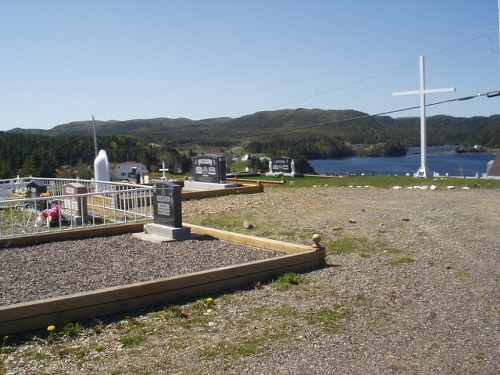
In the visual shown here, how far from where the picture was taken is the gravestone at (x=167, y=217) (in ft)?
35.2

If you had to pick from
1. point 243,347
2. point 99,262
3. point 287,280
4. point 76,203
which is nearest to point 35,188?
point 76,203

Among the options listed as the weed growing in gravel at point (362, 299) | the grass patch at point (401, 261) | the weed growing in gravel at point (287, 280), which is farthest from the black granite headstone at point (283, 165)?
the weed growing in gravel at point (362, 299)

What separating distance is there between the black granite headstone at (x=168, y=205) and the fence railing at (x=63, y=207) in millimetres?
957

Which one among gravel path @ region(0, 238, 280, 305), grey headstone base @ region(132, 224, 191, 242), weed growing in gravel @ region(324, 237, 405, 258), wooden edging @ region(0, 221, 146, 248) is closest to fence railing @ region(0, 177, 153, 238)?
wooden edging @ region(0, 221, 146, 248)

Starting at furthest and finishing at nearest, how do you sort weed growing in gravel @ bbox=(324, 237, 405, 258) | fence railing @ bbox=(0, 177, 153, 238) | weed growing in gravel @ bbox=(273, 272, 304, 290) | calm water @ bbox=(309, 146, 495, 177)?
1. calm water @ bbox=(309, 146, 495, 177)
2. fence railing @ bbox=(0, 177, 153, 238)
3. weed growing in gravel @ bbox=(324, 237, 405, 258)
4. weed growing in gravel @ bbox=(273, 272, 304, 290)

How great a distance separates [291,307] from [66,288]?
283cm

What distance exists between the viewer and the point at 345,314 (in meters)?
6.05

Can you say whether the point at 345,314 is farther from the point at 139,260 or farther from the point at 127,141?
the point at 127,141

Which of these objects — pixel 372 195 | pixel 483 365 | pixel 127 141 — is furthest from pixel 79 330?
pixel 127 141

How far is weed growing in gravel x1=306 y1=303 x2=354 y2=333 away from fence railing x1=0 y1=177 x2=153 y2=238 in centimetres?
652

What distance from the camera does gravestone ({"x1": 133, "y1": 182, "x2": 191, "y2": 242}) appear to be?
10.7m

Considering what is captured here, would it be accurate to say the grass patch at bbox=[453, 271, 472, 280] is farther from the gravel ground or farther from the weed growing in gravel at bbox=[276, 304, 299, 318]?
the weed growing in gravel at bbox=[276, 304, 299, 318]

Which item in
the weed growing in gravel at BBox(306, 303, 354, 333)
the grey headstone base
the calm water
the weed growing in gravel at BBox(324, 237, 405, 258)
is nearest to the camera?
the weed growing in gravel at BBox(306, 303, 354, 333)

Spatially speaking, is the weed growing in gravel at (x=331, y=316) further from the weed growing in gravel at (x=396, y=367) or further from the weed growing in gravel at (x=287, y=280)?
the weed growing in gravel at (x=287, y=280)
